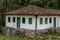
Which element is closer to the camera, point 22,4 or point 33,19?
point 33,19

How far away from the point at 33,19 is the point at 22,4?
15.7 meters

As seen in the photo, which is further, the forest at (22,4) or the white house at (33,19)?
the forest at (22,4)

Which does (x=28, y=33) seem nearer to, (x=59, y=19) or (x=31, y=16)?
(x=31, y=16)

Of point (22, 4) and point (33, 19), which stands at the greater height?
point (33, 19)

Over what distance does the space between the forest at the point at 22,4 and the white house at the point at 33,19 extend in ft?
25.3

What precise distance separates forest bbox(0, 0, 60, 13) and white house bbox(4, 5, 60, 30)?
→ 7709mm

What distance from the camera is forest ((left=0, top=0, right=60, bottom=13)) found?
43.4 m

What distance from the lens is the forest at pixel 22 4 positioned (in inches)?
1708

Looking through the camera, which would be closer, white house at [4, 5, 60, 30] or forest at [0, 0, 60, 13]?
white house at [4, 5, 60, 30]

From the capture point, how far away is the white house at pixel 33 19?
32156 millimetres

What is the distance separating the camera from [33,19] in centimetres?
3216

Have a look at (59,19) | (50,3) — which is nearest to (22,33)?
(59,19)

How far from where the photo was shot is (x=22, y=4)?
47281 mm

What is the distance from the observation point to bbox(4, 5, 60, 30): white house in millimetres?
32156
